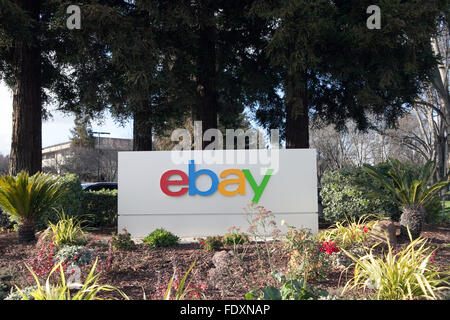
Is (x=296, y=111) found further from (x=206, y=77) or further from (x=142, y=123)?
(x=142, y=123)

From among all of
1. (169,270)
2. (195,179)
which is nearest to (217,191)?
(195,179)

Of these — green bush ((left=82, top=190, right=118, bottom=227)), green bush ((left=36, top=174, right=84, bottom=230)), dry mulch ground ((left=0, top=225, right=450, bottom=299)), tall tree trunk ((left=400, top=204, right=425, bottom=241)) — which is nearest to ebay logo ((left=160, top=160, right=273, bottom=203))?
dry mulch ground ((left=0, top=225, right=450, bottom=299))

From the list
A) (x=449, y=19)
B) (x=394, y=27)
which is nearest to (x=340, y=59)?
(x=394, y=27)

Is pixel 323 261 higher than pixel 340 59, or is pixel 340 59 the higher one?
pixel 340 59

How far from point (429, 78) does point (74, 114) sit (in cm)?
1351

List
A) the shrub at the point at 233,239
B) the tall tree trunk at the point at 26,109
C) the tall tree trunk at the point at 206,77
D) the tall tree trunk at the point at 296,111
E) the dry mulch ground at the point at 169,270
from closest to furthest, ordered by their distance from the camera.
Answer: the dry mulch ground at the point at 169,270 < the shrub at the point at 233,239 < the tall tree trunk at the point at 296,111 < the tall tree trunk at the point at 26,109 < the tall tree trunk at the point at 206,77

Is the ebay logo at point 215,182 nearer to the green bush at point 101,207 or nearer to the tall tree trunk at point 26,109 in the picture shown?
the green bush at point 101,207

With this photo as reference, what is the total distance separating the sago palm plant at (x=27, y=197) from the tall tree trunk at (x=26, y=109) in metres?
3.63

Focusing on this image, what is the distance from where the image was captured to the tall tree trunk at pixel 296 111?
10.6 m

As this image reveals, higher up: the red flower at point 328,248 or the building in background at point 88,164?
the building in background at point 88,164

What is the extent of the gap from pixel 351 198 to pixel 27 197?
7.54 m

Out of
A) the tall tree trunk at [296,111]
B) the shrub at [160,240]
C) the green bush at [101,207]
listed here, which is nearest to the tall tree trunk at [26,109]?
the green bush at [101,207]
